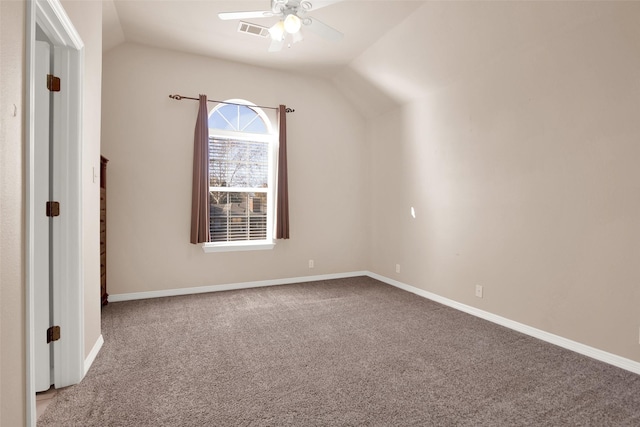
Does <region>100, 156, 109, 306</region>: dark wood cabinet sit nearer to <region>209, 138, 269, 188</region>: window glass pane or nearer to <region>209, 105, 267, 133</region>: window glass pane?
<region>209, 138, 269, 188</region>: window glass pane

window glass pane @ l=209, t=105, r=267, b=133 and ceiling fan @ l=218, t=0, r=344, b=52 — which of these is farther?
window glass pane @ l=209, t=105, r=267, b=133

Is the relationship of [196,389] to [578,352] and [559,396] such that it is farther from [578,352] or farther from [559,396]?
[578,352]

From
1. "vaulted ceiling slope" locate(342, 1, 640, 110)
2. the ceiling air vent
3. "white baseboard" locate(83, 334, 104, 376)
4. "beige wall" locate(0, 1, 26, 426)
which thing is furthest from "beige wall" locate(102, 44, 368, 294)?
"beige wall" locate(0, 1, 26, 426)

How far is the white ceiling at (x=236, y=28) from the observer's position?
3.15 metres

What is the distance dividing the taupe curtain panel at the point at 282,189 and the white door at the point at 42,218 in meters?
2.81

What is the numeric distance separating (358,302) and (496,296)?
1.44 metres

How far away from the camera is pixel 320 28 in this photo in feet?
8.74

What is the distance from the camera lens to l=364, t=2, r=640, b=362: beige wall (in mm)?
2430

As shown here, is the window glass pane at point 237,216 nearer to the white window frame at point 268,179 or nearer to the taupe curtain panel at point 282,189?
the white window frame at point 268,179

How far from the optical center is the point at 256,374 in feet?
7.38

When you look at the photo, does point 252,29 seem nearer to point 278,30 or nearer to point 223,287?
point 278,30

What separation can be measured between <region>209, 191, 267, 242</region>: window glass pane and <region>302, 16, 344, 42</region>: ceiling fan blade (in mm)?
2565

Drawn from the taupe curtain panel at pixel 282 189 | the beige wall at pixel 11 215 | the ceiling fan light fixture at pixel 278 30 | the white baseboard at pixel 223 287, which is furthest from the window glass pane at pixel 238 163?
the beige wall at pixel 11 215

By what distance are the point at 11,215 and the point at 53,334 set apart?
116 cm
